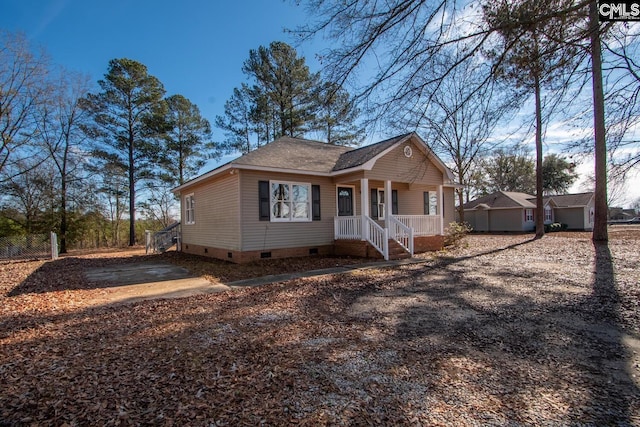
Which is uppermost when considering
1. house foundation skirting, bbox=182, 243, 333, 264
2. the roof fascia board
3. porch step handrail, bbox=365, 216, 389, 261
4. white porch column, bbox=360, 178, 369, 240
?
the roof fascia board

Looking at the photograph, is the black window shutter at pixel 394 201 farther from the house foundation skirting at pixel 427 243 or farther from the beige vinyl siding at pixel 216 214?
the beige vinyl siding at pixel 216 214

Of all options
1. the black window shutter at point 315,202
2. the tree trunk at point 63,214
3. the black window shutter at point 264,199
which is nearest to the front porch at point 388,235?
the black window shutter at point 315,202

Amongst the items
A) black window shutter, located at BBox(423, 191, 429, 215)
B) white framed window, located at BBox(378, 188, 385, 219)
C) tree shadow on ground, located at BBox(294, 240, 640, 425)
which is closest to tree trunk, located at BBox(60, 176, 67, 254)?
white framed window, located at BBox(378, 188, 385, 219)

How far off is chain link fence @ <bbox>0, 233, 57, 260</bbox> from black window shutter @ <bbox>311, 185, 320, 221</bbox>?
12.2 metres

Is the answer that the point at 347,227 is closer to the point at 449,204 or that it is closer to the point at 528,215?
the point at 449,204

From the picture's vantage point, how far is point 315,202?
11.8 meters

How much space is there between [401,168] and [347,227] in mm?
3241

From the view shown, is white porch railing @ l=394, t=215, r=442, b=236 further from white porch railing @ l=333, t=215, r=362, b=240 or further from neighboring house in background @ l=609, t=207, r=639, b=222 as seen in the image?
neighboring house in background @ l=609, t=207, r=639, b=222

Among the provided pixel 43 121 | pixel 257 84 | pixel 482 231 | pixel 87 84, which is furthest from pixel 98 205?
pixel 482 231

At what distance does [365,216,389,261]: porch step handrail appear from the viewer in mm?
10414

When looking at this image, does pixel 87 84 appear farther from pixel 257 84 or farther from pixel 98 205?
pixel 257 84

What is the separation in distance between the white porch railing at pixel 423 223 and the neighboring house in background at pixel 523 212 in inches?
730

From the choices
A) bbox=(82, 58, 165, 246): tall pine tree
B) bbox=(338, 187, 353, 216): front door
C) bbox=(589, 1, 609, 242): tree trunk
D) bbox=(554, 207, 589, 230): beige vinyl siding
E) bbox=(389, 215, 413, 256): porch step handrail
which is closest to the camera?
bbox=(589, 1, 609, 242): tree trunk

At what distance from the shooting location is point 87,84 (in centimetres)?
1919
